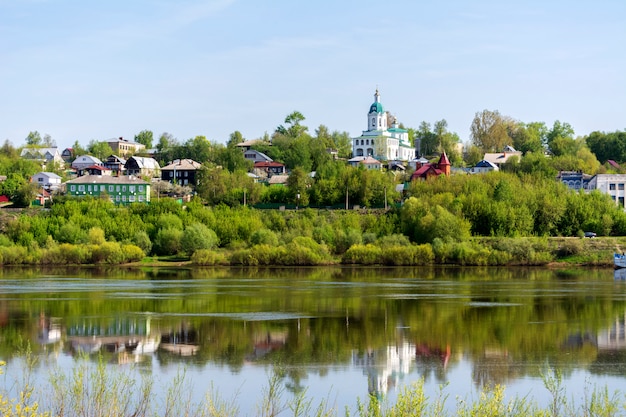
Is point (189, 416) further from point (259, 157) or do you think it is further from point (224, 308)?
point (259, 157)

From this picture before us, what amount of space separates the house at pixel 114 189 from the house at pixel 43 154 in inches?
1768

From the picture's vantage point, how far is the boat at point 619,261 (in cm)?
5909

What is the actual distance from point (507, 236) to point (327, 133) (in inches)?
2935

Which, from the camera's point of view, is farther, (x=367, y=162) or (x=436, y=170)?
(x=367, y=162)

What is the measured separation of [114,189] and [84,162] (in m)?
36.4

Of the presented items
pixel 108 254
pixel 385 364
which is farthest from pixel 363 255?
pixel 385 364

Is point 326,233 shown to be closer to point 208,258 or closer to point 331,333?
point 208,258

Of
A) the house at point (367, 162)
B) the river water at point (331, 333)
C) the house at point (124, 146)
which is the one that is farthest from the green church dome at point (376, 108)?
the river water at point (331, 333)

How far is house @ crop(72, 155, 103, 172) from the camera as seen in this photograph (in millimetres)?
124188

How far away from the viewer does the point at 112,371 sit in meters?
21.2

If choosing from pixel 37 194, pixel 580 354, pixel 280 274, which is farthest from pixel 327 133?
pixel 580 354

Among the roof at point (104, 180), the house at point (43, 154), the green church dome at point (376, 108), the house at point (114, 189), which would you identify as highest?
the green church dome at point (376, 108)

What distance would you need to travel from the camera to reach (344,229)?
7175 centimetres

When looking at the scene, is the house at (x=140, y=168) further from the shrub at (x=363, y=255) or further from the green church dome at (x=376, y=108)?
the shrub at (x=363, y=255)
